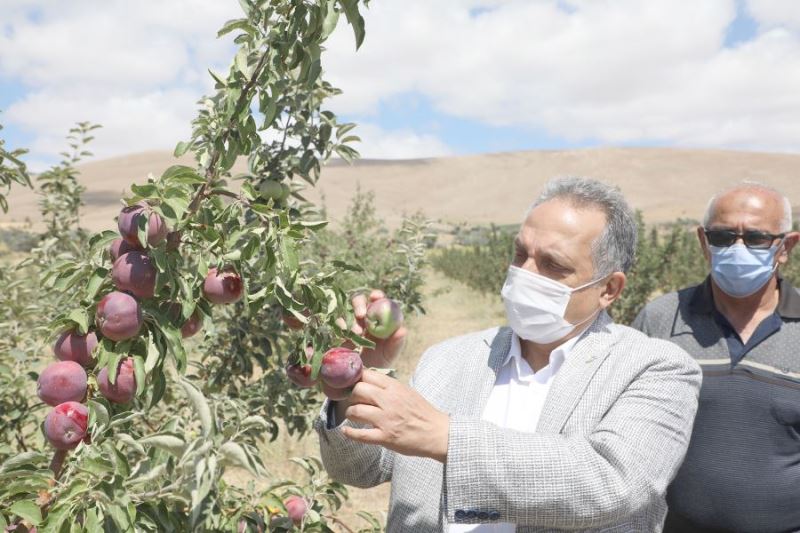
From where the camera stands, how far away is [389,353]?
1572mm

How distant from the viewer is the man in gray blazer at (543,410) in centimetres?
132

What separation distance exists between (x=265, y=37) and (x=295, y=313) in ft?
1.64

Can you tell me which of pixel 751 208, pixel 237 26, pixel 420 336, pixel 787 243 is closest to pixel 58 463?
pixel 237 26

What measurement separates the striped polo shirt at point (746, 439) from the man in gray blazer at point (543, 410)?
515mm

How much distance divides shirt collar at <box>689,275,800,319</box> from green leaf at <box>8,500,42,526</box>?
197 centimetres

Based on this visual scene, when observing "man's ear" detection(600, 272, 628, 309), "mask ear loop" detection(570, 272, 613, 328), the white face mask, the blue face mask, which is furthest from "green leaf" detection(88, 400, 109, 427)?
the blue face mask

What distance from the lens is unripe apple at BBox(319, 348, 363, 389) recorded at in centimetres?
120

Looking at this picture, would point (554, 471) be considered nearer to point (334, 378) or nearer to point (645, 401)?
point (645, 401)

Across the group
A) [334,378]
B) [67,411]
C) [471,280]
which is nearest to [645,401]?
[334,378]

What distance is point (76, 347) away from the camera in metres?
1.18

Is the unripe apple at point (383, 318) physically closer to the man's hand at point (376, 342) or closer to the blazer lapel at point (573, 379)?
the man's hand at point (376, 342)

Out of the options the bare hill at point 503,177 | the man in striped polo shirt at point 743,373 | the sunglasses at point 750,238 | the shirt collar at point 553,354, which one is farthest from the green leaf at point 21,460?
the bare hill at point 503,177

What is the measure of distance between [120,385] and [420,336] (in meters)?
9.73

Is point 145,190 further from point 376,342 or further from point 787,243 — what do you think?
point 787,243
